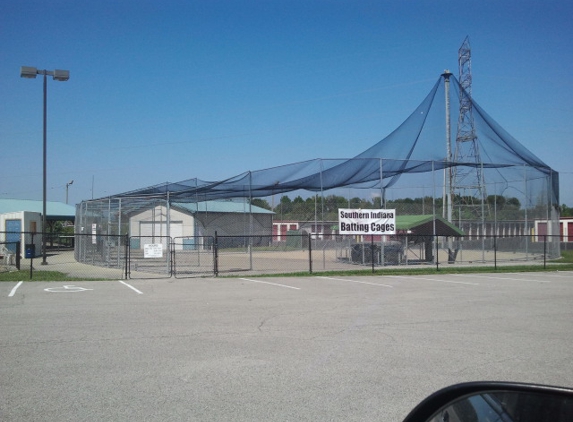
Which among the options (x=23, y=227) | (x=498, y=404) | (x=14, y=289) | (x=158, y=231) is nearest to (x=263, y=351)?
(x=498, y=404)

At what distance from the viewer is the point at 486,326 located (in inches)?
365

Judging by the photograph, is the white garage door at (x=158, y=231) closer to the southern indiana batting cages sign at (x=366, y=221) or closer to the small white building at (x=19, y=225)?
the small white building at (x=19, y=225)

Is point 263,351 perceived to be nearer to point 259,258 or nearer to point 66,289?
point 66,289

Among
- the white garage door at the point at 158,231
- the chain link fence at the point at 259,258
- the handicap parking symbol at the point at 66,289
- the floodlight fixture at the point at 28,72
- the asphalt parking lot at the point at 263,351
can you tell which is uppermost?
the floodlight fixture at the point at 28,72

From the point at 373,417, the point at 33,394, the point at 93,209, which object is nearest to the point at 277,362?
the point at 373,417

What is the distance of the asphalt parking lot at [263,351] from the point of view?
5.17 metres

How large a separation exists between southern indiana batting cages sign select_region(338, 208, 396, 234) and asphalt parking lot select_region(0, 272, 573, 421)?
336 inches

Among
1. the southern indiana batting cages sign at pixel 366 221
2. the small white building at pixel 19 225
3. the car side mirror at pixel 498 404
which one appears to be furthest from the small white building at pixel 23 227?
the car side mirror at pixel 498 404

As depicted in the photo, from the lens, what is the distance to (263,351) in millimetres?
7355

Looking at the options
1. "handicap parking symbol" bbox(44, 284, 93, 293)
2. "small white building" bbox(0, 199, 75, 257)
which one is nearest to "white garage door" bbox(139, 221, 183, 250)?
"small white building" bbox(0, 199, 75, 257)

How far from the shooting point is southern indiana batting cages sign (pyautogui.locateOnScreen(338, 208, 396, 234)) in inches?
878

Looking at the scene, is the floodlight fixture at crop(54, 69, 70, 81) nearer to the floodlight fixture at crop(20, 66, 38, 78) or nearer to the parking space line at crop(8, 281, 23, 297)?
the floodlight fixture at crop(20, 66, 38, 78)

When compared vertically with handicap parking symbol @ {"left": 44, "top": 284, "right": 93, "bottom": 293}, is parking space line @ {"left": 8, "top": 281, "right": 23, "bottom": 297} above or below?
above

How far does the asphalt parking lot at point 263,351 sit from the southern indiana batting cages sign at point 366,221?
28.0 feet
